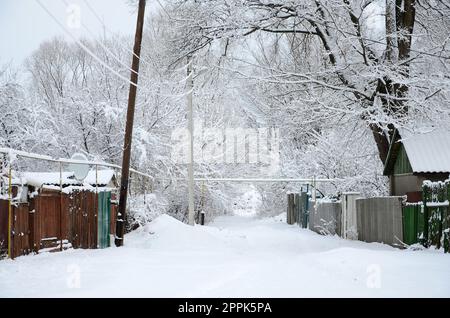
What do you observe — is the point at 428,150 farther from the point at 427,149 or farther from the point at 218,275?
the point at 218,275

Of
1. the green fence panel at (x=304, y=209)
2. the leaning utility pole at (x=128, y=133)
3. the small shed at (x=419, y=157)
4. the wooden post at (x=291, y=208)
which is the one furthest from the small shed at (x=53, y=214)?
the wooden post at (x=291, y=208)

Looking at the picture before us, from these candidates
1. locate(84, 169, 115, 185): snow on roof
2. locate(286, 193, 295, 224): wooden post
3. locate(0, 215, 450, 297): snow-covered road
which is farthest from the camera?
locate(286, 193, 295, 224): wooden post

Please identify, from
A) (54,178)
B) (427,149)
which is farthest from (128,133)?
(427,149)

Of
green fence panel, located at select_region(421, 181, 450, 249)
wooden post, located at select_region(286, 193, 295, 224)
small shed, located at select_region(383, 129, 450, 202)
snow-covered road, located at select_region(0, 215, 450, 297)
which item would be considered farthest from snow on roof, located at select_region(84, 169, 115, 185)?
wooden post, located at select_region(286, 193, 295, 224)

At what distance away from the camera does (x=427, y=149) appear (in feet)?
50.0

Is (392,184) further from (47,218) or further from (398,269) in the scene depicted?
(47,218)

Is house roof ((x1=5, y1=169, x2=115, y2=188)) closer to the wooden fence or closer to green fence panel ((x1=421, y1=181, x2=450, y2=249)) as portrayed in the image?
the wooden fence

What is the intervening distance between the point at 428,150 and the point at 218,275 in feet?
28.4

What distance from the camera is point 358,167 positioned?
83.5 ft

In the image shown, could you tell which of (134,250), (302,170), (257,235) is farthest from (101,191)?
(302,170)

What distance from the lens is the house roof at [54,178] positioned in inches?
467

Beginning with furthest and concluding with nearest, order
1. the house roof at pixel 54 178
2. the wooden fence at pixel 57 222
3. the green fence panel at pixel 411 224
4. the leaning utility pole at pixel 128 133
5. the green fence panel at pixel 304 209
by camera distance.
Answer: the green fence panel at pixel 304 209
the leaning utility pole at pixel 128 133
the green fence panel at pixel 411 224
the house roof at pixel 54 178
the wooden fence at pixel 57 222

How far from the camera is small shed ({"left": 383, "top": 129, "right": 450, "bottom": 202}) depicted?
1479 centimetres

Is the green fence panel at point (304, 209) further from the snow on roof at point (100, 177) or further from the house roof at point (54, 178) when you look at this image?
the snow on roof at point (100, 177)
